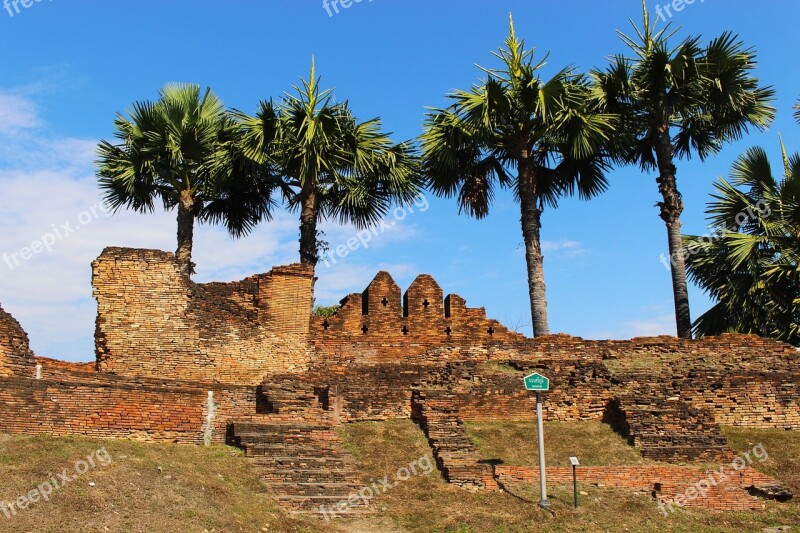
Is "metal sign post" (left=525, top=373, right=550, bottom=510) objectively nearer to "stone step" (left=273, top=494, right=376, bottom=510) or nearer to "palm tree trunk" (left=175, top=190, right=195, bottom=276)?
"stone step" (left=273, top=494, right=376, bottom=510)

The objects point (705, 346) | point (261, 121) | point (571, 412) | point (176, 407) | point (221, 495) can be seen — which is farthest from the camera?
point (261, 121)

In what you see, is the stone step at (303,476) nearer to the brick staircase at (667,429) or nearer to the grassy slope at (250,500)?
the grassy slope at (250,500)

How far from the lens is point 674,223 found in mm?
24469

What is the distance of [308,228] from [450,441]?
857cm

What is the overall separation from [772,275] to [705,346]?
2801 mm

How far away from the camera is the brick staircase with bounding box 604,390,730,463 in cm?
1744

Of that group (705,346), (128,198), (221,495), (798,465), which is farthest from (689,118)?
(221,495)

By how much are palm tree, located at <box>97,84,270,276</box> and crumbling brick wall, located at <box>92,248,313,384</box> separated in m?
3.31

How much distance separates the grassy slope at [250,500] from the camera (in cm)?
1259

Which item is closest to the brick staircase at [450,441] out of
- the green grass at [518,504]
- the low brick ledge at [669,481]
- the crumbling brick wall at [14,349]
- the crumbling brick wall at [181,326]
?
the green grass at [518,504]

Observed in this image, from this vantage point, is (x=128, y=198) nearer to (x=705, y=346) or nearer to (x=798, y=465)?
(x=705, y=346)

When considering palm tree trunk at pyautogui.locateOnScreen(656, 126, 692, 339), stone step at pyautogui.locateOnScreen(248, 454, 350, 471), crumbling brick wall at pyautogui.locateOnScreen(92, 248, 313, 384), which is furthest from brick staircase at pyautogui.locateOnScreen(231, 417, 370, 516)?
palm tree trunk at pyautogui.locateOnScreen(656, 126, 692, 339)

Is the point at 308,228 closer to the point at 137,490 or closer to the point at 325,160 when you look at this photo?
the point at 325,160

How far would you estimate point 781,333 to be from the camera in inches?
927
